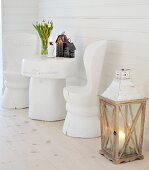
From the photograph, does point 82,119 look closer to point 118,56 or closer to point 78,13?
point 118,56

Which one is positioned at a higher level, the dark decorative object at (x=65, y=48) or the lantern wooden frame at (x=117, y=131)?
the dark decorative object at (x=65, y=48)

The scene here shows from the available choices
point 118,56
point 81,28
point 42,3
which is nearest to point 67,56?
point 81,28

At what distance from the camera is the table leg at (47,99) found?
349cm

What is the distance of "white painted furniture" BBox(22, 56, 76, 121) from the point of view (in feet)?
10.7

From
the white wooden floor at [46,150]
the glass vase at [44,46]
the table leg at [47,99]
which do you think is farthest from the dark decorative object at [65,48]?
the white wooden floor at [46,150]

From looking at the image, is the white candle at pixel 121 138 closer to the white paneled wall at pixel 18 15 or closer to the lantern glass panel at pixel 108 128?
the lantern glass panel at pixel 108 128

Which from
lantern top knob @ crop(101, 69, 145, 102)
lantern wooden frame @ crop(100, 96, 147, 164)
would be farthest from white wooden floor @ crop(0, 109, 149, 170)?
lantern top knob @ crop(101, 69, 145, 102)

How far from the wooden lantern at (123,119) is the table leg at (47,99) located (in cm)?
99

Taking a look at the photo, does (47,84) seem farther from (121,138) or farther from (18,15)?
(18,15)

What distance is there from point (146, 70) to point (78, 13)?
126 cm

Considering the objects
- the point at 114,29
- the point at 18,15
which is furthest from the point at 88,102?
the point at 18,15

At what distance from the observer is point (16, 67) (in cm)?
415

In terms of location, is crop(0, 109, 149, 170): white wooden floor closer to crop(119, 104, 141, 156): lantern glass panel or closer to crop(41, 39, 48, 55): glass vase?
crop(119, 104, 141, 156): lantern glass panel

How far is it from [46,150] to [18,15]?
2.45 metres
